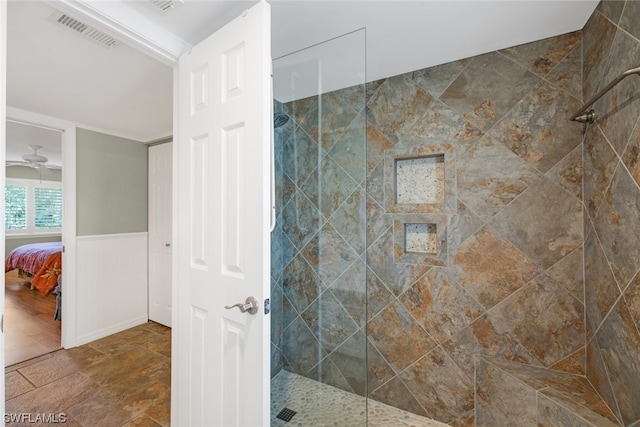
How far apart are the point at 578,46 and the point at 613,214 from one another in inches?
37.4

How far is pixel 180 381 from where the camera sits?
147cm

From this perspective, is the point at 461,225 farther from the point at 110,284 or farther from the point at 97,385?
the point at 110,284

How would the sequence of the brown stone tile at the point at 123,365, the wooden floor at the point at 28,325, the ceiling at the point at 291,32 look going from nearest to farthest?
the ceiling at the point at 291,32
the brown stone tile at the point at 123,365
the wooden floor at the point at 28,325

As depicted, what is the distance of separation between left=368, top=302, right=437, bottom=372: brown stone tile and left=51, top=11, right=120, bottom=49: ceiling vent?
2331mm

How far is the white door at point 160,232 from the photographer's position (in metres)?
3.10

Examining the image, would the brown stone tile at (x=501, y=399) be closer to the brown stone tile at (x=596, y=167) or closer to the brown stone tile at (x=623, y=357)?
the brown stone tile at (x=623, y=357)

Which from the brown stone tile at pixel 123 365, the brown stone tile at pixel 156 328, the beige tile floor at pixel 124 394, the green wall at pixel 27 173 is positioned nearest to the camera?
the beige tile floor at pixel 124 394

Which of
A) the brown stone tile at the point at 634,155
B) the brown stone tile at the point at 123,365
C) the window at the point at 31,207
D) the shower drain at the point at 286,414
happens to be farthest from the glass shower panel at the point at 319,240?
the window at the point at 31,207

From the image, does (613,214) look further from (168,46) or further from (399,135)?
(168,46)

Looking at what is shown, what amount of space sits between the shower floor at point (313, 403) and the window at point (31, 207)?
721 cm

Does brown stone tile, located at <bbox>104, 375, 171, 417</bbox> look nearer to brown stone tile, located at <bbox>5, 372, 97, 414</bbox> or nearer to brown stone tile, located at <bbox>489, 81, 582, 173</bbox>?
brown stone tile, located at <bbox>5, 372, 97, 414</bbox>

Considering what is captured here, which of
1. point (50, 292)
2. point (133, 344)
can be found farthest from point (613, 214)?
point (50, 292)

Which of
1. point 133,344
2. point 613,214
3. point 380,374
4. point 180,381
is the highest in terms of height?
point 613,214

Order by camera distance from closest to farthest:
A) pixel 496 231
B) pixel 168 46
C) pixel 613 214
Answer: pixel 613 214, pixel 168 46, pixel 496 231
